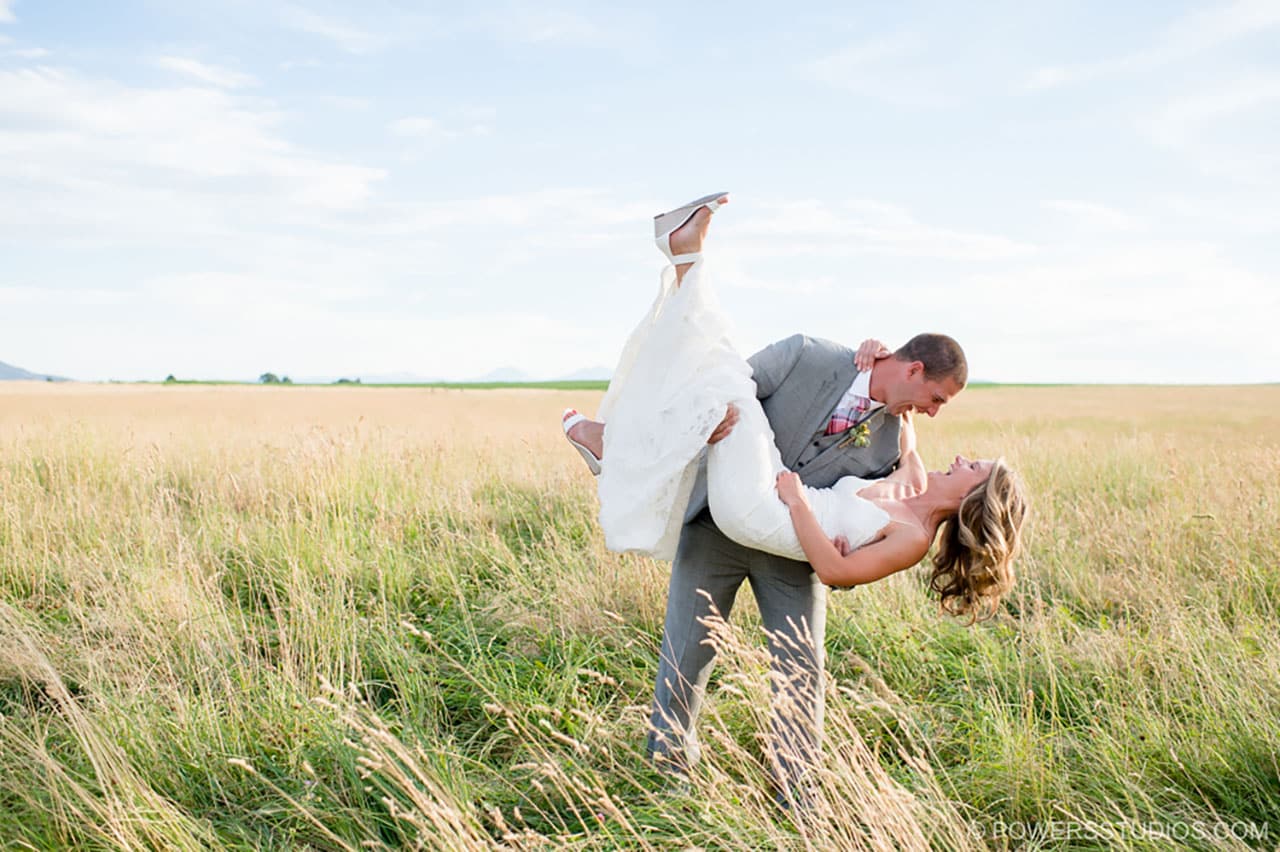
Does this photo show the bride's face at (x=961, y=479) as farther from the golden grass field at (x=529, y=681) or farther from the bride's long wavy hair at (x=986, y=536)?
the golden grass field at (x=529, y=681)

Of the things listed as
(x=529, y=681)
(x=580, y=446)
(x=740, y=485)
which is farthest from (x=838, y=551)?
(x=529, y=681)

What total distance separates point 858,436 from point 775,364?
16.4 inches

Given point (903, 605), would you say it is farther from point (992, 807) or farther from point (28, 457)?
point (28, 457)

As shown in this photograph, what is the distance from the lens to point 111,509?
664 cm

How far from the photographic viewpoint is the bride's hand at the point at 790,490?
3.00m

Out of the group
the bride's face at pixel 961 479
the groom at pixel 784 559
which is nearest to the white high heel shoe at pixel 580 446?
the groom at pixel 784 559

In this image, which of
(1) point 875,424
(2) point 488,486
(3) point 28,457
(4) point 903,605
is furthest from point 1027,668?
(3) point 28,457

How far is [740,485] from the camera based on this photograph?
2.99 metres

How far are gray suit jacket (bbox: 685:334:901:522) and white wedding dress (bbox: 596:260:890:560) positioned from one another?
9cm

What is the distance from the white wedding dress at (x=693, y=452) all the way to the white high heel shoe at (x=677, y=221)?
0.07 m

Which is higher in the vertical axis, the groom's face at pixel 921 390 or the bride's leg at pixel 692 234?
the bride's leg at pixel 692 234

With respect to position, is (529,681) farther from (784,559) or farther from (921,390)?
(921,390)

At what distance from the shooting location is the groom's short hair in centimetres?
302

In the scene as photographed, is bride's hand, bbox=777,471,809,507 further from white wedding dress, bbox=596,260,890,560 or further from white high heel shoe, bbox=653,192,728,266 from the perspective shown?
white high heel shoe, bbox=653,192,728,266
